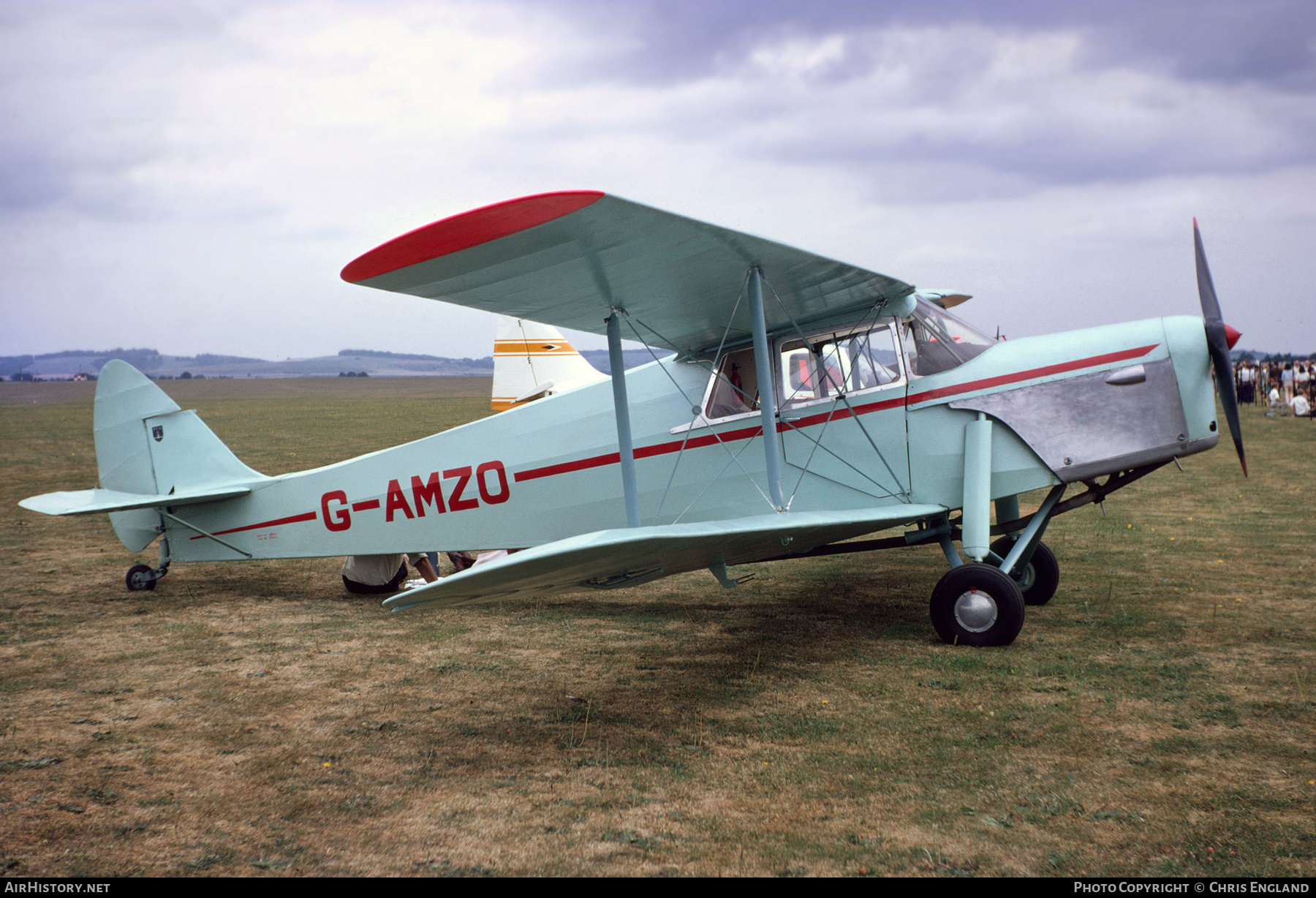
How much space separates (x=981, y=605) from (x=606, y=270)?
301 centimetres

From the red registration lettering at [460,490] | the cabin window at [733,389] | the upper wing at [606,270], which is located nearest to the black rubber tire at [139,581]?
the red registration lettering at [460,490]

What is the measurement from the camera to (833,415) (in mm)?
5879

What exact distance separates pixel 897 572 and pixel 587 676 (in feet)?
13.0

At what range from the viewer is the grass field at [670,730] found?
306 cm

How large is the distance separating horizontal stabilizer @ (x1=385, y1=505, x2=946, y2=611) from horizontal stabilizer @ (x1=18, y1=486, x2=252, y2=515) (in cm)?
406

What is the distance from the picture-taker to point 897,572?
8.06 m

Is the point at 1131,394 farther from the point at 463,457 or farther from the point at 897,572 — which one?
the point at 463,457

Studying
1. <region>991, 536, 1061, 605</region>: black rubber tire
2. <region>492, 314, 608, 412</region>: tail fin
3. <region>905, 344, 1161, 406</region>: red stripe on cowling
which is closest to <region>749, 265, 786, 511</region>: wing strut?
<region>905, 344, 1161, 406</region>: red stripe on cowling

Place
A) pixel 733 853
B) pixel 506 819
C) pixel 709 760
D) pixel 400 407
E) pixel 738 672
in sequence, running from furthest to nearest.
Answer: pixel 400 407 < pixel 738 672 < pixel 709 760 < pixel 506 819 < pixel 733 853

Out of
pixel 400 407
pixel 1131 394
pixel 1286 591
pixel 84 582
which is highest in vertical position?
pixel 400 407

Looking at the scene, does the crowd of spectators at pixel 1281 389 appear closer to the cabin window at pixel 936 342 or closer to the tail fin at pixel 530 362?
the tail fin at pixel 530 362

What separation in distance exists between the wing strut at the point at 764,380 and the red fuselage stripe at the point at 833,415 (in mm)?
663

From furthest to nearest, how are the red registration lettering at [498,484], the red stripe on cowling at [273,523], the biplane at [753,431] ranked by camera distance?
the red stripe on cowling at [273,523] → the red registration lettering at [498,484] → the biplane at [753,431]

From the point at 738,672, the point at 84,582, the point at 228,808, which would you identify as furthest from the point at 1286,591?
the point at 84,582
